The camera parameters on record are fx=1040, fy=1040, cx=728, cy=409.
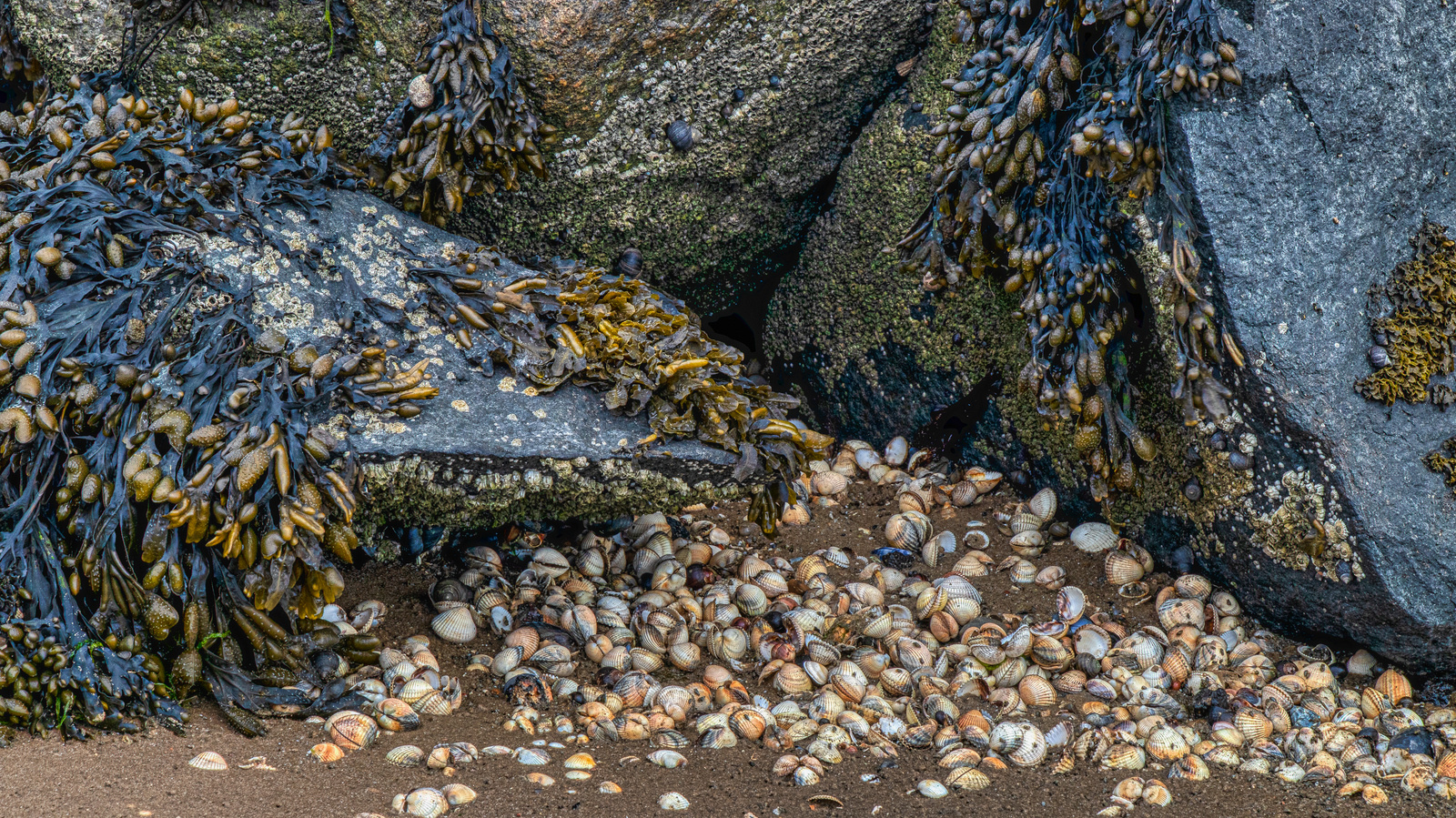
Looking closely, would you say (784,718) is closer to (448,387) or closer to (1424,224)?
(448,387)

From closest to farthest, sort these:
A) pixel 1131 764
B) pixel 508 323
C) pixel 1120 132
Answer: pixel 1131 764 < pixel 1120 132 < pixel 508 323

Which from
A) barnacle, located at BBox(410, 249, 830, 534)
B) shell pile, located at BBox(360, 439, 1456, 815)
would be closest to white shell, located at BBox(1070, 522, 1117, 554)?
shell pile, located at BBox(360, 439, 1456, 815)

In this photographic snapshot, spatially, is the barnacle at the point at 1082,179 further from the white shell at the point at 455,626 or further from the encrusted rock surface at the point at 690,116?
the white shell at the point at 455,626

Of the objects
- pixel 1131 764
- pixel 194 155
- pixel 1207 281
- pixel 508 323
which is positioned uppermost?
pixel 1207 281

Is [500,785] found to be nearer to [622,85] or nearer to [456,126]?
[456,126]

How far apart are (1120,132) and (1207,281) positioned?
0.56 metres

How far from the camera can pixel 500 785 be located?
2680mm

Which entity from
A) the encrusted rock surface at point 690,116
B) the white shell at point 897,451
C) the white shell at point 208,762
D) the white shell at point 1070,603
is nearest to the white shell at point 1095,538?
the white shell at point 1070,603

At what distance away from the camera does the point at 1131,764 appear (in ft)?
9.50

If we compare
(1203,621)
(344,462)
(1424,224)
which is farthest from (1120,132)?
(344,462)

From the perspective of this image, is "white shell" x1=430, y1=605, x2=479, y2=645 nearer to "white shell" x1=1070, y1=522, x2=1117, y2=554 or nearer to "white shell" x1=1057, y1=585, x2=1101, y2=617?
"white shell" x1=1057, y1=585, x2=1101, y2=617

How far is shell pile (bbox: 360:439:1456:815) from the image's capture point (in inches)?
117

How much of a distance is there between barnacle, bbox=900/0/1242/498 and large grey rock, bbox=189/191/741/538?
4.20 feet

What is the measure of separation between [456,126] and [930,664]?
8.38 feet
